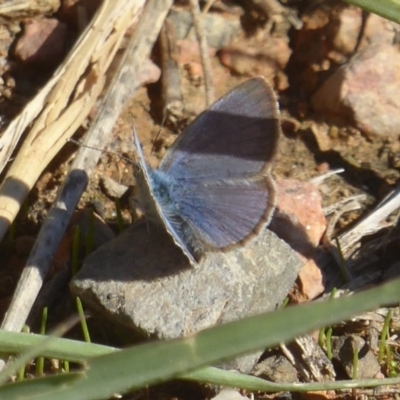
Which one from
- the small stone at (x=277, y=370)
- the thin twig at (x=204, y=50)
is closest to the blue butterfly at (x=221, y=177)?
the small stone at (x=277, y=370)

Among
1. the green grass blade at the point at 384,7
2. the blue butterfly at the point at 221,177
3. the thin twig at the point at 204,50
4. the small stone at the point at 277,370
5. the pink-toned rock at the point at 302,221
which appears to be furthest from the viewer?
the thin twig at the point at 204,50

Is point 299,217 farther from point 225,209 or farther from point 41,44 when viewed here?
point 41,44

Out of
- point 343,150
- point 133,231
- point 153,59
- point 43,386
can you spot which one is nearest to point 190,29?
point 153,59

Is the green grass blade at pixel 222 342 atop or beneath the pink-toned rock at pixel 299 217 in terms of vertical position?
atop

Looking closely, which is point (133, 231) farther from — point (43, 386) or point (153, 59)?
point (43, 386)

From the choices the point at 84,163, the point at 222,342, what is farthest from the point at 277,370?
the point at 222,342

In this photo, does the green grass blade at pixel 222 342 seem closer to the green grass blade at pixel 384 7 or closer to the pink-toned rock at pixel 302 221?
the green grass blade at pixel 384 7

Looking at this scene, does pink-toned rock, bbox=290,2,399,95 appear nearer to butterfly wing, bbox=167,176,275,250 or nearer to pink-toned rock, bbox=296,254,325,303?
pink-toned rock, bbox=296,254,325,303
